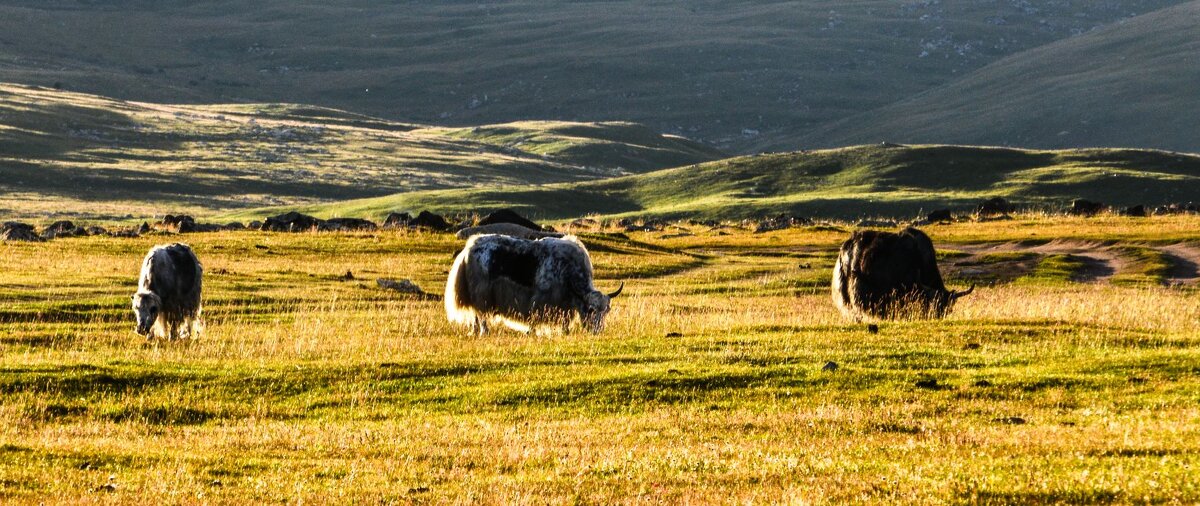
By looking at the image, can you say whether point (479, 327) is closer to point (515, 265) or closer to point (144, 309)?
point (515, 265)

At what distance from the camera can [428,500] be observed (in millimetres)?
12109

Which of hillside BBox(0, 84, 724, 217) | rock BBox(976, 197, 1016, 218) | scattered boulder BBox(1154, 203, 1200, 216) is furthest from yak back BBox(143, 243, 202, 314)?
scattered boulder BBox(1154, 203, 1200, 216)

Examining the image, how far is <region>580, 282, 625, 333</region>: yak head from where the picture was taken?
2802 cm

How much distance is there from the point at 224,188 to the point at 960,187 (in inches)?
3008

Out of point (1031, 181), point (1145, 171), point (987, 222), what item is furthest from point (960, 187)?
point (987, 222)

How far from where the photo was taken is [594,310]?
92.2 ft

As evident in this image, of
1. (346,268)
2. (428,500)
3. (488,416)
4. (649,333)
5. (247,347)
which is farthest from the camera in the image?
(346,268)

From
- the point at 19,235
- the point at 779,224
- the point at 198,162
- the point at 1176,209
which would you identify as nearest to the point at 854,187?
the point at 1176,209

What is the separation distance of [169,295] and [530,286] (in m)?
7.85

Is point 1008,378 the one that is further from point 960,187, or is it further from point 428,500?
point 960,187

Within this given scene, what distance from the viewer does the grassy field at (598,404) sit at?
12492mm

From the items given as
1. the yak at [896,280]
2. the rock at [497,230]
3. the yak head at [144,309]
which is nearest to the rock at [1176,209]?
the rock at [497,230]

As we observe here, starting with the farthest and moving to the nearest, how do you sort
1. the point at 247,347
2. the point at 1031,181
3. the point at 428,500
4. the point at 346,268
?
the point at 1031,181 → the point at 346,268 → the point at 247,347 → the point at 428,500

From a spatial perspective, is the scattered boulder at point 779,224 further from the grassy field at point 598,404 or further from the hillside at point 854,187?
the grassy field at point 598,404
